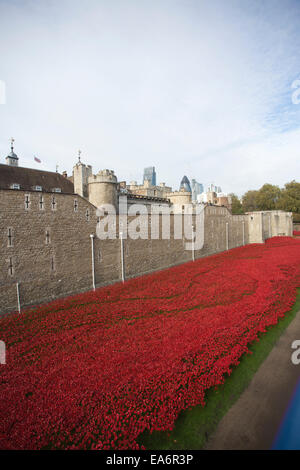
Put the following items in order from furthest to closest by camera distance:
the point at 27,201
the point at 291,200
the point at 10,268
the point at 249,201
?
the point at 249,201, the point at 291,200, the point at 27,201, the point at 10,268

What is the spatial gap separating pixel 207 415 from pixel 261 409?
1.49 m

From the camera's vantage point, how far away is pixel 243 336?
10.2 meters

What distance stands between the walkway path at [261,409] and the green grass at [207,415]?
155 millimetres

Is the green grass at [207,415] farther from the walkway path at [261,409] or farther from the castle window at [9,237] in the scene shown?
the castle window at [9,237]

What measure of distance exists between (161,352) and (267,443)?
13.0ft

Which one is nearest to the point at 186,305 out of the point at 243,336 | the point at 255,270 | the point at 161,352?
the point at 243,336

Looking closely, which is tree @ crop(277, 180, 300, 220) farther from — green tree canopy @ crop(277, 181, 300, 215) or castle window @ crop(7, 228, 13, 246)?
castle window @ crop(7, 228, 13, 246)

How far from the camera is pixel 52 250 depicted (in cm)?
1608

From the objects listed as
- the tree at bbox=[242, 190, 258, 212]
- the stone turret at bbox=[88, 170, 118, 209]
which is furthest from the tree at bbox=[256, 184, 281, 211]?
the stone turret at bbox=[88, 170, 118, 209]

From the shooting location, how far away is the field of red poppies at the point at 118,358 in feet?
19.5

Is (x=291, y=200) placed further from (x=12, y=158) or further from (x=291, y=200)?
(x=12, y=158)

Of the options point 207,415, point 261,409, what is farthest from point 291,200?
point 207,415

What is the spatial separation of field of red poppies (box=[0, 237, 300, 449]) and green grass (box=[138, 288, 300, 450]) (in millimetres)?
191

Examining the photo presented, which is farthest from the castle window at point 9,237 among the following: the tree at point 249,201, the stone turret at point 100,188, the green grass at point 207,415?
the tree at point 249,201
